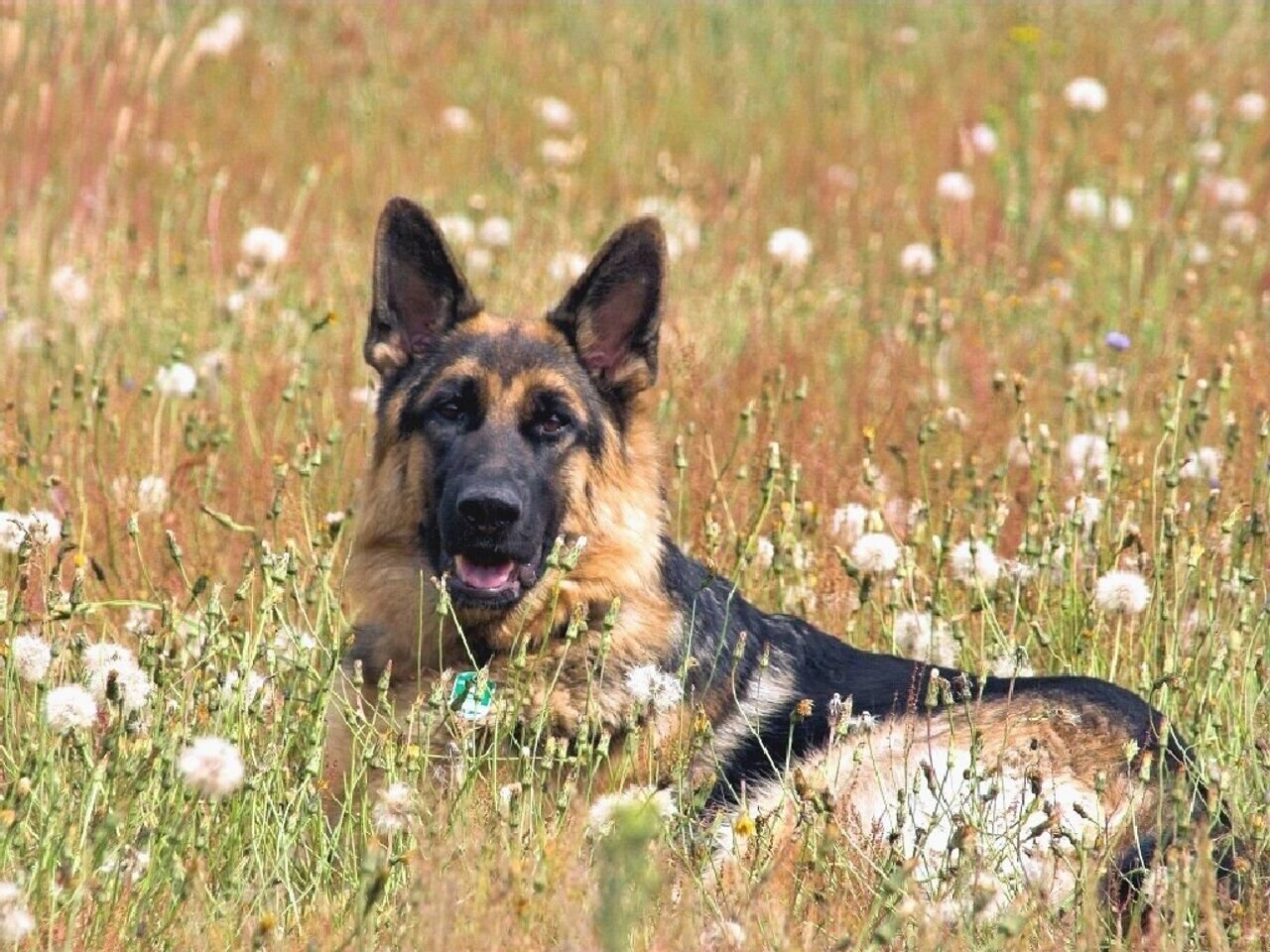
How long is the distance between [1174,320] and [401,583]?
384 centimetres

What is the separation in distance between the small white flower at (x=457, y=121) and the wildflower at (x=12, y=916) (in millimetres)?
7851

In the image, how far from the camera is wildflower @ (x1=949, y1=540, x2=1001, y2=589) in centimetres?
439

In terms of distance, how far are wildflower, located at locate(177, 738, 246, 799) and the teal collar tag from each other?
0.59m

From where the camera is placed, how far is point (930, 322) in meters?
6.55

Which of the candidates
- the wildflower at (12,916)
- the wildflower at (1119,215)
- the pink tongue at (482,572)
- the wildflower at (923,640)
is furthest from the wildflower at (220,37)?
the wildflower at (12,916)

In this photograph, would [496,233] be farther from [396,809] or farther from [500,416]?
[396,809]

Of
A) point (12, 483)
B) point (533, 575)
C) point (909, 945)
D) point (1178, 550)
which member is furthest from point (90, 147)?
point (909, 945)

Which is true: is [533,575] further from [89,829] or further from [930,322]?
[930,322]

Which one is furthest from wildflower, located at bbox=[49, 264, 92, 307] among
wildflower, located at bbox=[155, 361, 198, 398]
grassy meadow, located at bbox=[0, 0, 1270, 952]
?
wildflower, located at bbox=[155, 361, 198, 398]

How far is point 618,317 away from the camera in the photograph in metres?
4.79

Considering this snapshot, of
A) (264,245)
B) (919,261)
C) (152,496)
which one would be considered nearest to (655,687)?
(152,496)

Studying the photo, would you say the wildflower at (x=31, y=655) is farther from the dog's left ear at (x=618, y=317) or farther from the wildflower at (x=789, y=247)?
the wildflower at (x=789, y=247)

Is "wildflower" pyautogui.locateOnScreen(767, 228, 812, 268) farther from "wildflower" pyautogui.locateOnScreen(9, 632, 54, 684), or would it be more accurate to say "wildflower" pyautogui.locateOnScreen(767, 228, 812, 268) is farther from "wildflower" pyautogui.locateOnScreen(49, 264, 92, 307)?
"wildflower" pyautogui.locateOnScreen(9, 632, 54, 684)

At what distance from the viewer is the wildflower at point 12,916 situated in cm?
259
